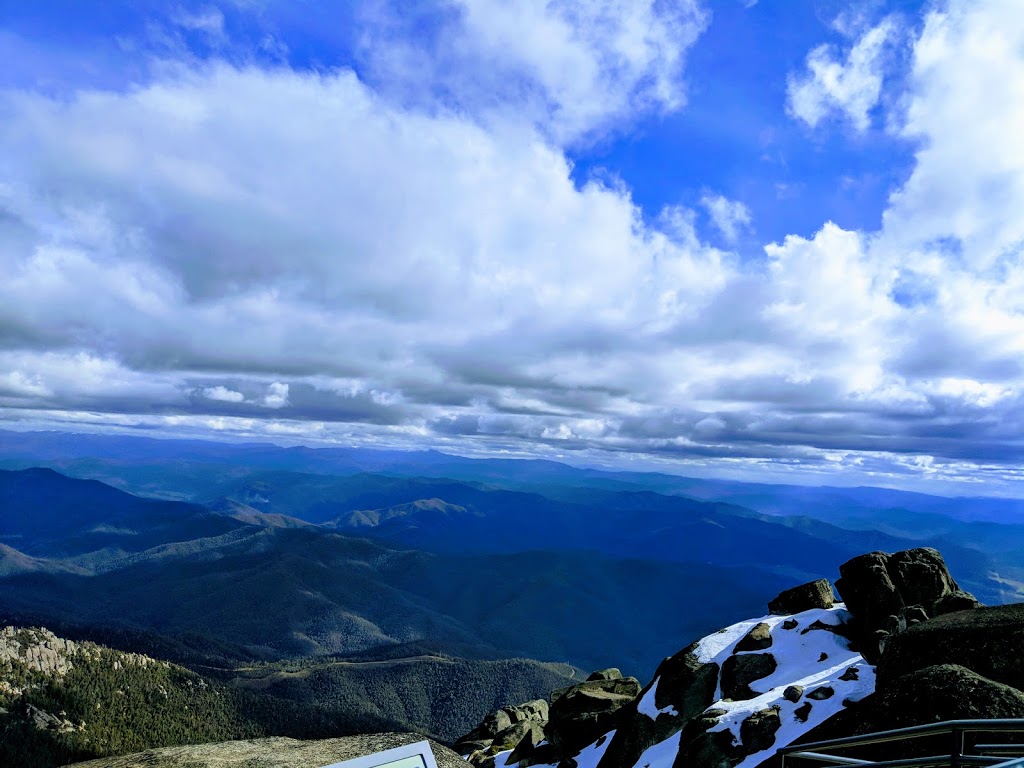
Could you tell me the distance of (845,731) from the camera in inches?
989

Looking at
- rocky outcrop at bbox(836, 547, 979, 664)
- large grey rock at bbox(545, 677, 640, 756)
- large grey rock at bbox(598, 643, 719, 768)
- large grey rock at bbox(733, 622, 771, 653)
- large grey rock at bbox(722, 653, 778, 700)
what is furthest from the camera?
large grey rock at bbox(545, 677, 640, 756)

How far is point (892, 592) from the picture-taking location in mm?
54719

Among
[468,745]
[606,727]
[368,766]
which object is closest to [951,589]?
[606,727]

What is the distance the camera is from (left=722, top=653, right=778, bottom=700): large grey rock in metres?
53.7

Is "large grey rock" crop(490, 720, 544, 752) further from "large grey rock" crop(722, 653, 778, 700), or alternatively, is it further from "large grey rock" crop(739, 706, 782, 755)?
"large grey rock" crop(739, 706, 782, 755)

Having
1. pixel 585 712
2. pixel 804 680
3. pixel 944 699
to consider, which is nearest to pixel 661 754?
pixel 804 680

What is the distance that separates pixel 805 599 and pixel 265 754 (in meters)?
62.8

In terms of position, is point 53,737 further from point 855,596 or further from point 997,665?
point 997,665

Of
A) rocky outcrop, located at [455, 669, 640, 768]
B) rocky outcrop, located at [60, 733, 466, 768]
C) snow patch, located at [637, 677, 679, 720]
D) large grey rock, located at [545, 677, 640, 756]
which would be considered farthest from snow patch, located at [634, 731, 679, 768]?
rocky outcrop, located at [60, 733, 466, 768]

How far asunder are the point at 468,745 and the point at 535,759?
116 ft

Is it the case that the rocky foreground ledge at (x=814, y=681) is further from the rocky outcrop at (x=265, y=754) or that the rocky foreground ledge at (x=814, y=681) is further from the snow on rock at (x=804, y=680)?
the rocky outcrop at (x=265, y=754)

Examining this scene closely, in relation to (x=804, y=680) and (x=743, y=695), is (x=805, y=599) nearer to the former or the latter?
(x=804, y=680)

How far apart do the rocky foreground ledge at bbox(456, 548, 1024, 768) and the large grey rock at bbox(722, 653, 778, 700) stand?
0.47 feet

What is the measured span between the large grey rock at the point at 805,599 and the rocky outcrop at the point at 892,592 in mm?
8433
